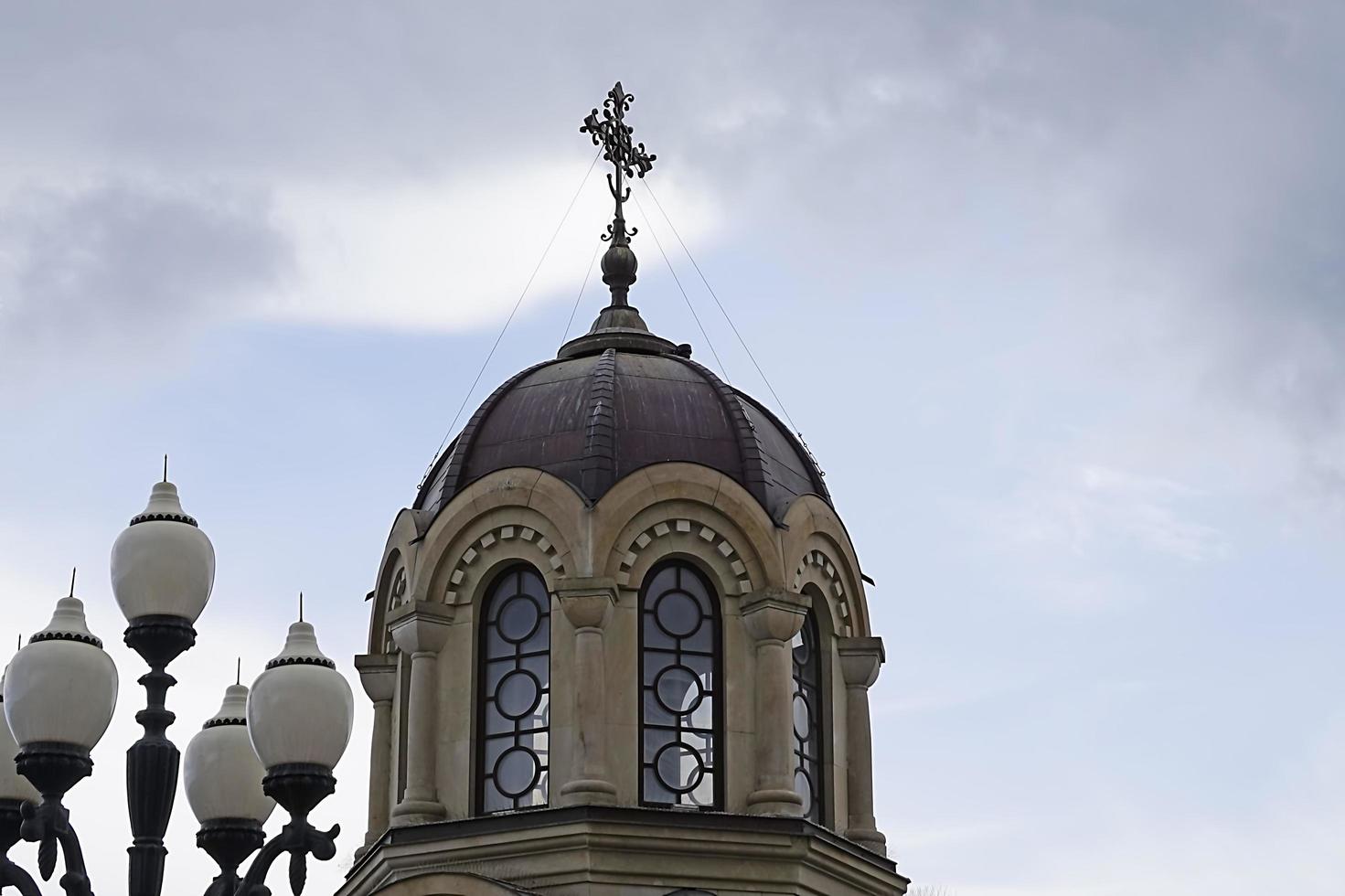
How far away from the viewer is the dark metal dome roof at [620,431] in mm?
21734

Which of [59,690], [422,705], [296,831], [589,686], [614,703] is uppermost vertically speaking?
[422,705]

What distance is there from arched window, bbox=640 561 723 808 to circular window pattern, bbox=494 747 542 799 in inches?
43.3

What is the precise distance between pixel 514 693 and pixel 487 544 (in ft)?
5.13

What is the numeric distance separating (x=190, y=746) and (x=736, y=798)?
7522mm

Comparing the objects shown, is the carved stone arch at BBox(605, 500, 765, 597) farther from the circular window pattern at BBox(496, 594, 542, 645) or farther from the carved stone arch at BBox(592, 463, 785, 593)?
the circular window pattern at BBox(496, 594, 542, 645)

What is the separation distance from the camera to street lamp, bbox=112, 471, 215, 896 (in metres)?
13.2

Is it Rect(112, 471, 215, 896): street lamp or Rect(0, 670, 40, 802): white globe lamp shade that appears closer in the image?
Rect(112, 471, 215, 896): street lamp

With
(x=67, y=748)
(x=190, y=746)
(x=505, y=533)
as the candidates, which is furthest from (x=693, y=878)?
(x=67, y=748)

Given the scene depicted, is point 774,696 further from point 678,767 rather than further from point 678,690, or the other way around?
point 678,767

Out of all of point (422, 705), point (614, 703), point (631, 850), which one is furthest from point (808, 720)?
point (422, 705)

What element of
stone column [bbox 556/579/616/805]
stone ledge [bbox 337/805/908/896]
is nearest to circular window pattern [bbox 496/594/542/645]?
stone column [bbox 556/579/616/805]

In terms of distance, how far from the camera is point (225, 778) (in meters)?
14.1

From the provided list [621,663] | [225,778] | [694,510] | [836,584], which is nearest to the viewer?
[225,778]

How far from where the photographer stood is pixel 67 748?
13039mm
